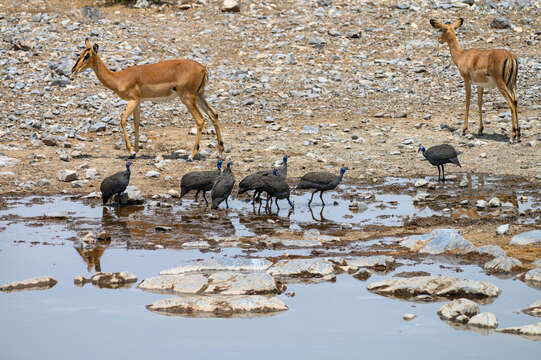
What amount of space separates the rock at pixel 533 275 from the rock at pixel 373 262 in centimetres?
145

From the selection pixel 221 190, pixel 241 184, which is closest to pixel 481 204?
pixel 241 184

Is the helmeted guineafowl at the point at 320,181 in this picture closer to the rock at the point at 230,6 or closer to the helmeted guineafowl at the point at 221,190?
the helmeted guineafowl at the point at 221,190

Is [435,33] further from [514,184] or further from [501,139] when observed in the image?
[514,184]

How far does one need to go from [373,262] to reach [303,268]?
825 mm

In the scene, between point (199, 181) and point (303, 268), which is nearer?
point (303, 268)

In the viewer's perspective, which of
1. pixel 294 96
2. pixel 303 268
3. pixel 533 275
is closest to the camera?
pixel 533 275

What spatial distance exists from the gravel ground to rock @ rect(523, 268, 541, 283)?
619 cm

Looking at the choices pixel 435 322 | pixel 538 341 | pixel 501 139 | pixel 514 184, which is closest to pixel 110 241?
pixel 435 322

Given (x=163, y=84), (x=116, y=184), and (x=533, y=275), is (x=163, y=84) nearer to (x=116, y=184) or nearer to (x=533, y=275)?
(x=116, y=184)

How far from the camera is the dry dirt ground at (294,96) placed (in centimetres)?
1548

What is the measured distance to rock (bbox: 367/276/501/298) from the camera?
804cm

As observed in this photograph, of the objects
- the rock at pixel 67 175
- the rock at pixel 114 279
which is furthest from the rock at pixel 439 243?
the rock at pixel 67 175

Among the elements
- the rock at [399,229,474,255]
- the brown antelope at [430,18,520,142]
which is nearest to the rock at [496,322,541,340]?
the rock at [399,229,474,255]

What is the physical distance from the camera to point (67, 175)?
14148 mm
